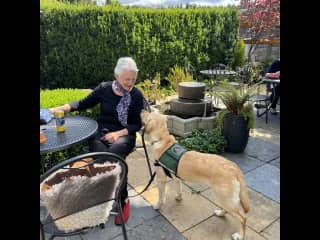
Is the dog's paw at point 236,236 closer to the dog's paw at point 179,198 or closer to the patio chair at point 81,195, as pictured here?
the dog's paw at point 179,198

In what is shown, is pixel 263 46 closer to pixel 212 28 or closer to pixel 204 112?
pixel 212 28

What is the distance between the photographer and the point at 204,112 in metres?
4.52

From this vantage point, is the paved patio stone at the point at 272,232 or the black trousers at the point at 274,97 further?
the black trousers at the point at 274,97

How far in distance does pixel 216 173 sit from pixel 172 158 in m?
0.44

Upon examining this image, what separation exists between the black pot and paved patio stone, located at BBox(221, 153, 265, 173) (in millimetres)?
92

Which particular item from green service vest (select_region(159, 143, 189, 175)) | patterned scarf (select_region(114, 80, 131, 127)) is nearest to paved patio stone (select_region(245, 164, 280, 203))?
green service vest (select_region(159, 143, 189, 175))

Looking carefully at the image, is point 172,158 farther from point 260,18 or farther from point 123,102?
point 260,18

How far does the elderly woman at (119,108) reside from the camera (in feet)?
8.86

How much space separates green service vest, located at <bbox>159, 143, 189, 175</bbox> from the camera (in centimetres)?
234

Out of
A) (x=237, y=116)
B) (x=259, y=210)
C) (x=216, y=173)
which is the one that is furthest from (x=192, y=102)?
(x=216, y=173)

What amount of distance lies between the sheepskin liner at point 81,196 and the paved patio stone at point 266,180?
6.11 ft

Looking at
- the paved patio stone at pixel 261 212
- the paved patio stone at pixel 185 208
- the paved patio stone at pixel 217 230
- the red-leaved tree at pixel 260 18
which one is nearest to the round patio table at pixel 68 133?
the paved patio stone at pixel 185 208
